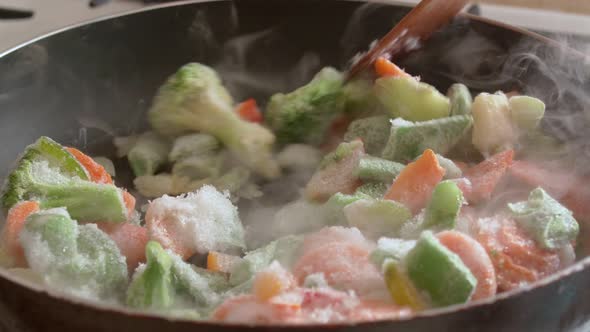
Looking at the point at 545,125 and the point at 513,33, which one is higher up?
the point at 513,33

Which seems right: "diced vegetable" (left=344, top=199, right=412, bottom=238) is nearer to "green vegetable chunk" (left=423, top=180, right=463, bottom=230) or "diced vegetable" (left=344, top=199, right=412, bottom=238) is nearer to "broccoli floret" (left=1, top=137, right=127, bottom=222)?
"green vegetable chunk" (left=423, top=180, right=463, bottom=230)

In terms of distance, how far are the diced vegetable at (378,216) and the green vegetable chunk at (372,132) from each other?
12.0 inches

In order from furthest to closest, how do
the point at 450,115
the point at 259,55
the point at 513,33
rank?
1. the point at 259,55
2. the point at 513,33
3. the point at 450,115

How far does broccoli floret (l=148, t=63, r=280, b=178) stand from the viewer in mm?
1520

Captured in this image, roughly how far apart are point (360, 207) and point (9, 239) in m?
0.59

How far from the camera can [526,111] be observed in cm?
143

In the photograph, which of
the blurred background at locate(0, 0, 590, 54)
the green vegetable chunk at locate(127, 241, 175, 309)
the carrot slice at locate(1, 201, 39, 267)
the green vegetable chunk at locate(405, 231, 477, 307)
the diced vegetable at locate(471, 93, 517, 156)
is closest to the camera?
the green vegetable chunk at locate(405, 231, 477, 307)

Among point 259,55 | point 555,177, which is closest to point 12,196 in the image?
point 259,55

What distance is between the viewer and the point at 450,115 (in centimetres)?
148

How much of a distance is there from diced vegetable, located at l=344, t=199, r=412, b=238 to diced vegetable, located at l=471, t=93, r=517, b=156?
312 mm

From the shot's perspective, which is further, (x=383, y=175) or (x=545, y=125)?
(x=545, y=125)

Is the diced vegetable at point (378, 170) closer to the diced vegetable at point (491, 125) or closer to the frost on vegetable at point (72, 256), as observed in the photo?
the diced vegetable at point (491, 125)

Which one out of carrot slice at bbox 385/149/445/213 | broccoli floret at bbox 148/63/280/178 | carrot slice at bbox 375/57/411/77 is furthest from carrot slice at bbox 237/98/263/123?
carrot slice at bbox 385/149/445/213

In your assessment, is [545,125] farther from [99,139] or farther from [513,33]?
[99,139]
